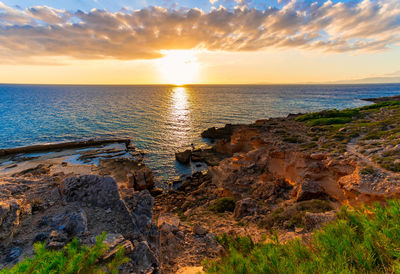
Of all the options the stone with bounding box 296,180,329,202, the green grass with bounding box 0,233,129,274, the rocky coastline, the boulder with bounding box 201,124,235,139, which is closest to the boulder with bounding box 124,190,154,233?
the rocky coastline

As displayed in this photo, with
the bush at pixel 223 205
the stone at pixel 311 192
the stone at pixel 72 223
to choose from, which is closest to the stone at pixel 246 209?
the bush at pixel 223 205

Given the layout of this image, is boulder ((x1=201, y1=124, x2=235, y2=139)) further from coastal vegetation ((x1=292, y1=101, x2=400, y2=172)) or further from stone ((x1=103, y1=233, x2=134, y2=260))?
stone ((x1=103, y1=233, x2=134, y2=260))

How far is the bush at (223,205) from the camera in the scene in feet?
48.9

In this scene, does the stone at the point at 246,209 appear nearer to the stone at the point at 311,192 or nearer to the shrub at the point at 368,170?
the stone at the point at 311,192

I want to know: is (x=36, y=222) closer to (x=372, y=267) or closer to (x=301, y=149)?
(x=372, y=267)

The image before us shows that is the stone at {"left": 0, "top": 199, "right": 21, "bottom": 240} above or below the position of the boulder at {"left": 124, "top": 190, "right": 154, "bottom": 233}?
above

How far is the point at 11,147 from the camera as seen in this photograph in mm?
36281

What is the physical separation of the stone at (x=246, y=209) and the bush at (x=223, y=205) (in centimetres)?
156

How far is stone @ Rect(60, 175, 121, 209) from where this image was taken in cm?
765

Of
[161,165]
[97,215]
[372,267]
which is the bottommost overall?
[161,165]

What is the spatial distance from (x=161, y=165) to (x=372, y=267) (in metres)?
29.0

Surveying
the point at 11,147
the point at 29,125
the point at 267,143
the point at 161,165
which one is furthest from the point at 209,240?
the point at 29,125

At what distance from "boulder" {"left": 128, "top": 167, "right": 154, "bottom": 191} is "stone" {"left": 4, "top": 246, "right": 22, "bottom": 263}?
1630 cm

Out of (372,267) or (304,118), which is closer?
(372,267)
